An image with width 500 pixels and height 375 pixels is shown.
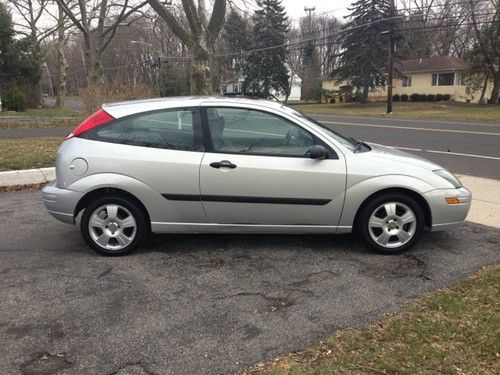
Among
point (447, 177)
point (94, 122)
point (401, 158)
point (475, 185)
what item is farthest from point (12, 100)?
point (447, 177)

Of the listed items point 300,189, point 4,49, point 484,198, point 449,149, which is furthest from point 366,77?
point 300,189

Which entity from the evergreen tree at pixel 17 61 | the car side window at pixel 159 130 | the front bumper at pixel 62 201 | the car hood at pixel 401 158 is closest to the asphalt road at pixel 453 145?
the car hood at pixel 401 158

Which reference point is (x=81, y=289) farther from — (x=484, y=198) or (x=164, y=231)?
(x=484, y=198)

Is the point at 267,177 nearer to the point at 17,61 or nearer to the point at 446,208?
the point at 446,208

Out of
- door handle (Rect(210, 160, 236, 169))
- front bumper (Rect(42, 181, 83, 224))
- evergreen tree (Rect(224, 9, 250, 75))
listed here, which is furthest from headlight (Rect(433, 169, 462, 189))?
evergreen tree (Rect(224, 9, 250, 75))

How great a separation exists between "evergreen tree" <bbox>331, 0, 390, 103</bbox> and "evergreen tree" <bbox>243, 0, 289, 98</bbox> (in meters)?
9.85

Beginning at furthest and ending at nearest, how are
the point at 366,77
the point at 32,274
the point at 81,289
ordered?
the point at 366,77, the point at 32,274, the point at 81,289

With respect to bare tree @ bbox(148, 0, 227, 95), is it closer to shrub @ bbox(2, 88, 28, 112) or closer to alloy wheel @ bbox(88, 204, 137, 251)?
alloy wheel @ bbox(88, 204, 137, 251)

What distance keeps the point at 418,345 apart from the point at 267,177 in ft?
6.82

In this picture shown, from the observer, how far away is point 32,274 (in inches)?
170

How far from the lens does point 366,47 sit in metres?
46.3

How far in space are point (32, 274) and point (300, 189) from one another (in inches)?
101

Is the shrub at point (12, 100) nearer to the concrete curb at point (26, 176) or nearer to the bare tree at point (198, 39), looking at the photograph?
the bare tree at point (198, 39)

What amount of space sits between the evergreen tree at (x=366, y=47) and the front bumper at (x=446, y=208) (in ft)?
146
